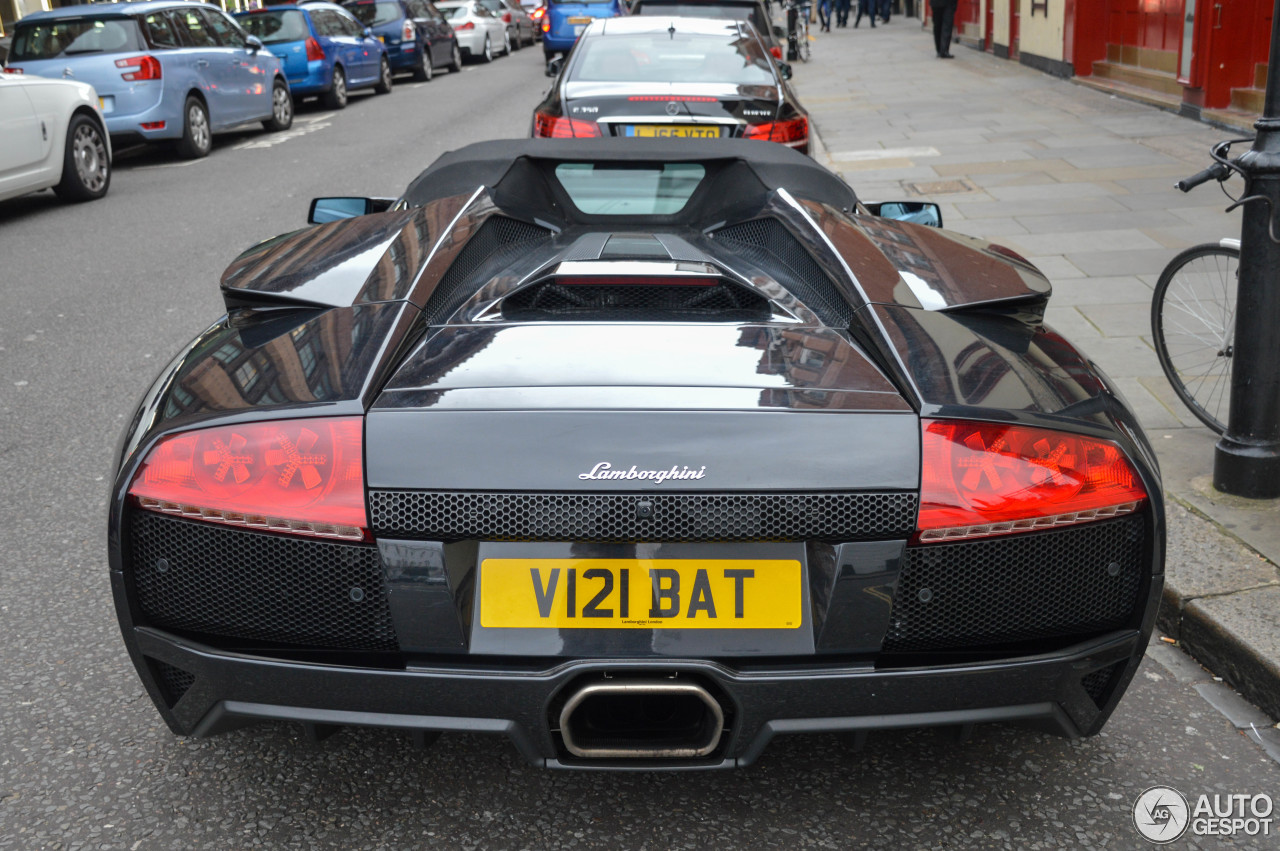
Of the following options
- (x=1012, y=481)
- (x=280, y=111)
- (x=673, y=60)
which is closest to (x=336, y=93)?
(x=280, y=111)

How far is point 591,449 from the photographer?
197 centimetres

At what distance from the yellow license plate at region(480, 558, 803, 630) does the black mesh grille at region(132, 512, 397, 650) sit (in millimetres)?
210

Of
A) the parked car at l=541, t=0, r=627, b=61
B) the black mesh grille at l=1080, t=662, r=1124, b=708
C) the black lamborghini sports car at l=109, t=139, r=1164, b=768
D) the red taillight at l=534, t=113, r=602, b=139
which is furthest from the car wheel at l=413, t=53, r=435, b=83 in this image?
the black mesh grille at l=1080, t=662, r=1124, b=708

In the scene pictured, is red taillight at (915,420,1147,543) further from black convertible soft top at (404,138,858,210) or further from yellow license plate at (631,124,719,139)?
yellow license plate at (631,124,719,139)

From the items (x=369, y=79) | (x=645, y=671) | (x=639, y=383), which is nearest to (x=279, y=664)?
(x=645, y=671)

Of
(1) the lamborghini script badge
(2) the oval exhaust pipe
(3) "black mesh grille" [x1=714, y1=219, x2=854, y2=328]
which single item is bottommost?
(2) the oval exhaust pipe

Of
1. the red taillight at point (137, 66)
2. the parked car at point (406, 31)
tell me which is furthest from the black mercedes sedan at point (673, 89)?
the parked car at point (406, 31)

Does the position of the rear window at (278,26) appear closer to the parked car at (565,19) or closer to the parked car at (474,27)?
the parked car at (565,19)

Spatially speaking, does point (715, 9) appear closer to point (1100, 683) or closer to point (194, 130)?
point (194, 130)

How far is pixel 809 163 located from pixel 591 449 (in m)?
1.82

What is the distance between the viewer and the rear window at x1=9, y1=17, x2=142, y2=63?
12297mm

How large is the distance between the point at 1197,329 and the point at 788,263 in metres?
2.48

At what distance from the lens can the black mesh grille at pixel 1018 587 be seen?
203cm

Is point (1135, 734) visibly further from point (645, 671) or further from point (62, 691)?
point (62, 691)
